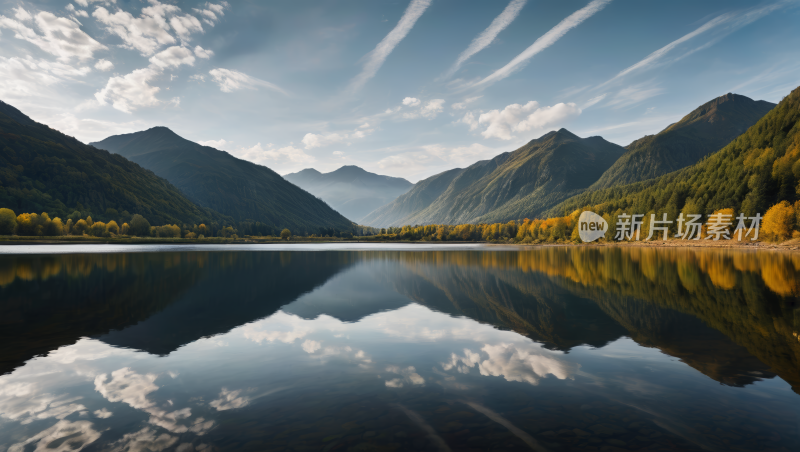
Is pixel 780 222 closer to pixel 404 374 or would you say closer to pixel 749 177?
pixel 749 177

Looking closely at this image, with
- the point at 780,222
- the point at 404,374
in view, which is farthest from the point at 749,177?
the point at 404,374

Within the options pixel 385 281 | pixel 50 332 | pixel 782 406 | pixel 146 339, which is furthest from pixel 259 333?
pixel 385 281

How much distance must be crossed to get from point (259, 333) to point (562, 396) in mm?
15984

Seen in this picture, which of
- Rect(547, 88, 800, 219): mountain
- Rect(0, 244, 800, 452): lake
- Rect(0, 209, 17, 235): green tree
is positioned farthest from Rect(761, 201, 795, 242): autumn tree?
Rect(0, 209, 17, 235): green tree

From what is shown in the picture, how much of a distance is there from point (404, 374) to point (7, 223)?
775 ft

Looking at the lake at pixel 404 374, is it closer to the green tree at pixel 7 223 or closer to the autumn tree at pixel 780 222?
the autumn tree at pixel 780 222

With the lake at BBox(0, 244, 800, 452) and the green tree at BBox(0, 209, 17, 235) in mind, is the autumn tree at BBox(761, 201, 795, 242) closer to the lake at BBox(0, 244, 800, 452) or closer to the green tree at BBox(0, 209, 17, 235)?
the lake at BBox(0, 244, 800, 452)

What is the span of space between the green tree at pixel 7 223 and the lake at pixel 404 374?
202951mm

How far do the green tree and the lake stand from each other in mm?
202951

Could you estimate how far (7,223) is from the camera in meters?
167

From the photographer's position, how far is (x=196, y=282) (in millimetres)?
42250

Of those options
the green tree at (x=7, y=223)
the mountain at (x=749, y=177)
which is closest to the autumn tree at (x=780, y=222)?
the mountain at (x=749, y=177)

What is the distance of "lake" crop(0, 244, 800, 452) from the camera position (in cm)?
938

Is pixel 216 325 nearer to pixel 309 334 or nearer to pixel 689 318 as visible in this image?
pixel 309 334
